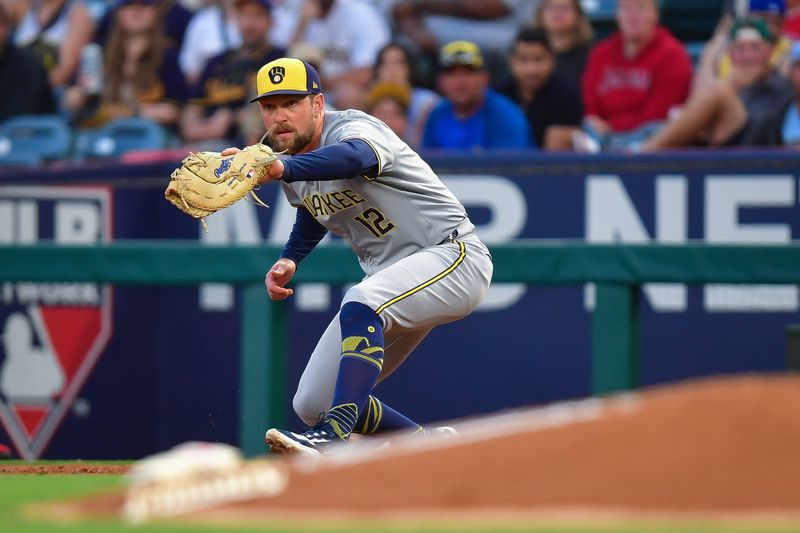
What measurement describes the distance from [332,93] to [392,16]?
1313 mm

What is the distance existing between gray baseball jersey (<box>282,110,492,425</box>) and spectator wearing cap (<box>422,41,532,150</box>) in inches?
131

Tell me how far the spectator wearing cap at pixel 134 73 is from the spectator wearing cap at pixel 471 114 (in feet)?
8.54


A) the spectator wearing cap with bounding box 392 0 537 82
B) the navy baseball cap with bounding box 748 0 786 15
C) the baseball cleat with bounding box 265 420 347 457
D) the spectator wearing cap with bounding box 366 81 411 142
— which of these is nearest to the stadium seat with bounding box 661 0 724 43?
the spectator wearing cap with bounding box 392 0 537 82

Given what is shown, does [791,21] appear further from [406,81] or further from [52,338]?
[52,338]

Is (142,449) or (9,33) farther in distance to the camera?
(9,33)

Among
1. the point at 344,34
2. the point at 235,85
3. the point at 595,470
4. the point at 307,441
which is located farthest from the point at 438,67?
the point at 595,470

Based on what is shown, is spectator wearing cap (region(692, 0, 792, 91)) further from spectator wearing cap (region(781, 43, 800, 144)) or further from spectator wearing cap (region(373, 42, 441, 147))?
spectator wearing cap (region(373, 42, 441, 147))

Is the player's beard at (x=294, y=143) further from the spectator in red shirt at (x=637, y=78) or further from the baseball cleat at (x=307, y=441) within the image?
the spectator in red shirt at (x=637, y=78)

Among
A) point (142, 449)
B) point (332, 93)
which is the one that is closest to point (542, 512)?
point (142, 449)

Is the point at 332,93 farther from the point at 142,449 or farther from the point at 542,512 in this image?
the point at 542,512

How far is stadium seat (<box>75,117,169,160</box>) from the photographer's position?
34.0 feet

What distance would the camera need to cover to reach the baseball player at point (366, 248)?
547 cm

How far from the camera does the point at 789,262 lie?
6.73m

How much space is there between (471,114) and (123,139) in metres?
2.73
